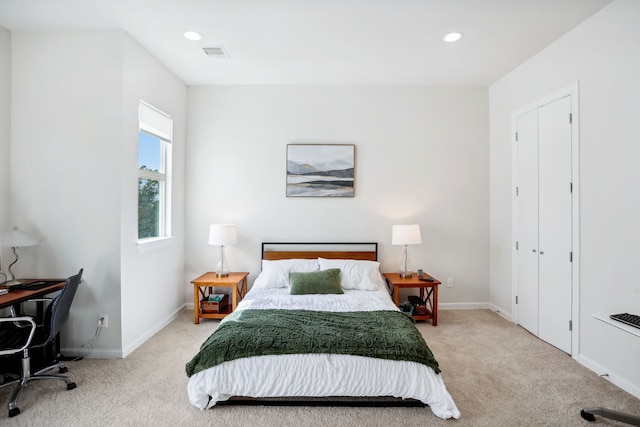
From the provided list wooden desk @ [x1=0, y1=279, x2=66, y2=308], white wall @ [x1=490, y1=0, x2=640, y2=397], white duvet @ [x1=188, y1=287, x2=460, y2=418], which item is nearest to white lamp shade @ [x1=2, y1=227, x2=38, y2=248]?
wooden desk @ [x1=0, y1=279, x2=66, y2=308]

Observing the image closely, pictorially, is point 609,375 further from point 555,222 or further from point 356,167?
point 356,167

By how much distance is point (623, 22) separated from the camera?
2.44m

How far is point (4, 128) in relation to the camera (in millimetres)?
2828

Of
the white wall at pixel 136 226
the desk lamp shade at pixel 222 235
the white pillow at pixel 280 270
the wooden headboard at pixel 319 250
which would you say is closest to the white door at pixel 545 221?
the wooden headboard at pixel 319 250

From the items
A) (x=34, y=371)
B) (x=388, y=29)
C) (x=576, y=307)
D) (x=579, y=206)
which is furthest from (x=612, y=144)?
(x=34, y=371)

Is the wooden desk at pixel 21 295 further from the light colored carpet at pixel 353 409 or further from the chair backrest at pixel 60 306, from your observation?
the light colored carpet at pixel 353 409

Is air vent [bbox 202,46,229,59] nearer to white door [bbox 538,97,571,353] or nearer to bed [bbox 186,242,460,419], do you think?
bed [bbox 186,242,460,419]

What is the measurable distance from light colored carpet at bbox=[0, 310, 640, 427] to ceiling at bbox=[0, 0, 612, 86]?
9.93 ft

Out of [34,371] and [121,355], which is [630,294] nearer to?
[121,355]

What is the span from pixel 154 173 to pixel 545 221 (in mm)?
4330

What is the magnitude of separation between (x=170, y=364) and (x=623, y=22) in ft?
15.4

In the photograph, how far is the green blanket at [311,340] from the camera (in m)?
2.16

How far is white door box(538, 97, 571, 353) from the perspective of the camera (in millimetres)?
2979

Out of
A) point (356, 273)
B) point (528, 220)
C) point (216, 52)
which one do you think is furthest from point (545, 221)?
point (216, 52)
